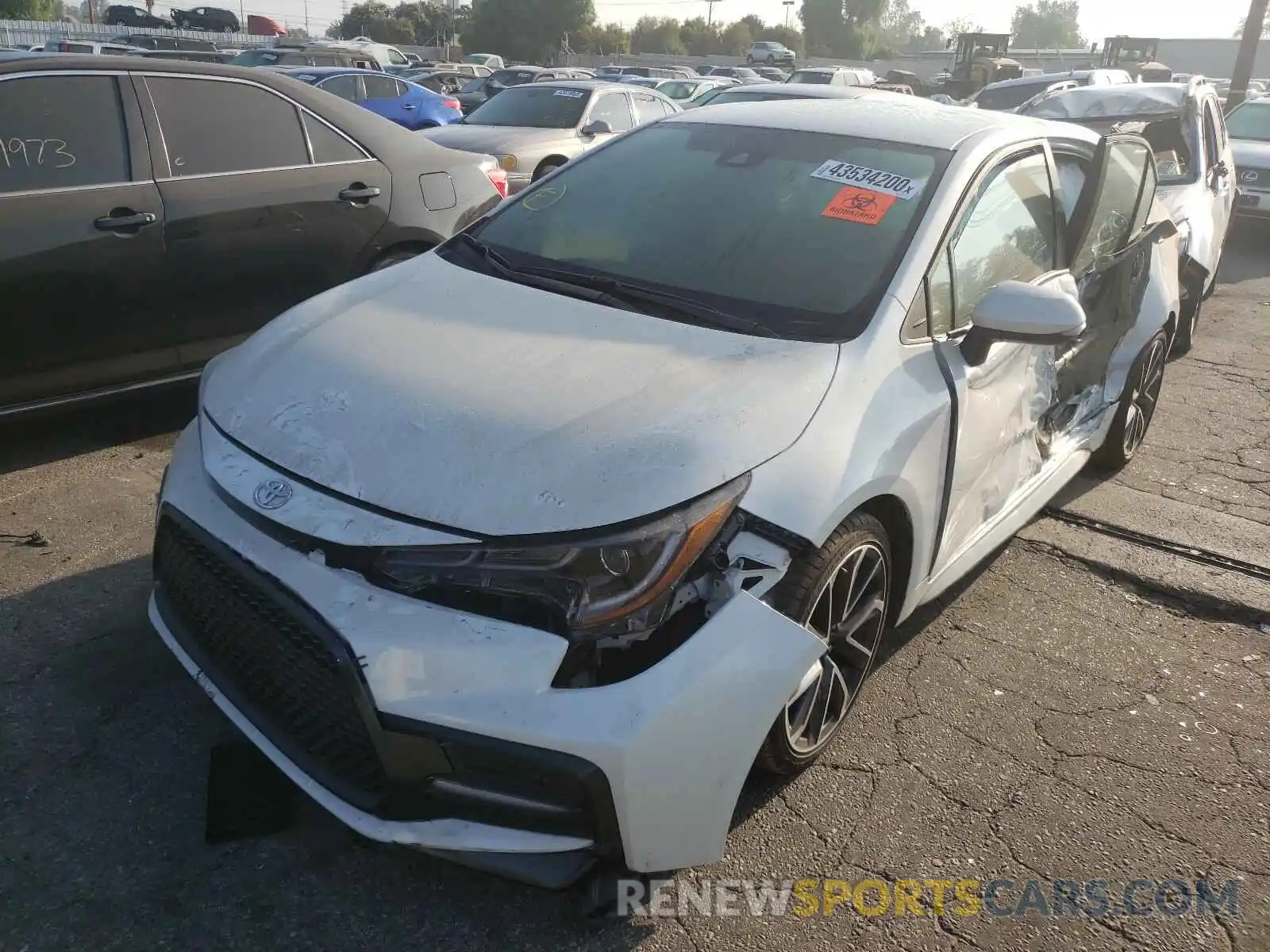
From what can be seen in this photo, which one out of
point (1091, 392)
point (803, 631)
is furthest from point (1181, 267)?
point (803, 631)

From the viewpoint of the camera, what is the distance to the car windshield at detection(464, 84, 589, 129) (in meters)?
11.0

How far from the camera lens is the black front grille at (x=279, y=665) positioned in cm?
199

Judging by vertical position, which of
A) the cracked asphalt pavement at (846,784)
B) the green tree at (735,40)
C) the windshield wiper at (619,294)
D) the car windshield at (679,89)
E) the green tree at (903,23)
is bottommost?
the cracked asphalt pavement at (846,784)

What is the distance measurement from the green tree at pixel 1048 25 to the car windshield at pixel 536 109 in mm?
122824

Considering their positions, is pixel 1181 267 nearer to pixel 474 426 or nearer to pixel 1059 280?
pixel 1059 280

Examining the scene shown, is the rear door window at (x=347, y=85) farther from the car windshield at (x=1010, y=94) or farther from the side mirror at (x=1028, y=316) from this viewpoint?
the side mirror at (x=1028, y=316)

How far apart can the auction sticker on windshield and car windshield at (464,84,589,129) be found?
8307 millimetres

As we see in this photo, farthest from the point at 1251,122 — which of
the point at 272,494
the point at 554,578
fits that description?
the point at 272,494

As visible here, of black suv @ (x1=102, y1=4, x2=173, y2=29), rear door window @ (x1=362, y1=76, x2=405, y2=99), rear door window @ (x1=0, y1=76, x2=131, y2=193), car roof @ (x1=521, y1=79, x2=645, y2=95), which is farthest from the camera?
black suv @ (x1=102, y1=4, x2=173, y2=29)

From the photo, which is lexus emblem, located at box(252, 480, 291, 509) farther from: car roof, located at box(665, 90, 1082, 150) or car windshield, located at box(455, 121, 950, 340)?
car roof, located at box(665, 90, 1082, 150)

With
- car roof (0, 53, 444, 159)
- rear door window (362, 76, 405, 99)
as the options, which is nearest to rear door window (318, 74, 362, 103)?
rear door window (362, 76, 405, 99)

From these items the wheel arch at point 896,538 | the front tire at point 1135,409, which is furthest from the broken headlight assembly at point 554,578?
the front tire at point 1135,409

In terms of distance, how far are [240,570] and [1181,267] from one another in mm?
5883

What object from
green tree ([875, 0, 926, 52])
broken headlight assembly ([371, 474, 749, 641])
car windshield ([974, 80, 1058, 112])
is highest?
green tree ([875, 0, 926, 52])
